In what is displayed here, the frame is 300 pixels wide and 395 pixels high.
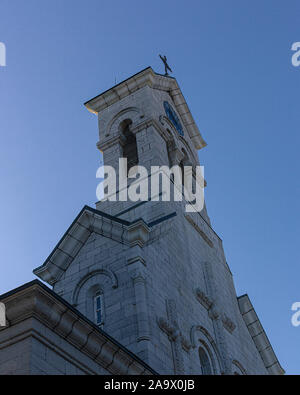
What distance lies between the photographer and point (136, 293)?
22.3 metres

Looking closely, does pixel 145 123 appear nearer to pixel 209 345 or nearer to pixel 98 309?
pixel 98 309

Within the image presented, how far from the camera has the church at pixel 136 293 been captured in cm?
1466

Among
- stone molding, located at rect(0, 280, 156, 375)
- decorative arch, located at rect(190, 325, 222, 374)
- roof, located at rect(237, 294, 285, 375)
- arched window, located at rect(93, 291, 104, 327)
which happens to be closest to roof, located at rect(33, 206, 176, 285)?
arched window, located at rect(93, 291, 104, 327)

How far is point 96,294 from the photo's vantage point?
79.2 ft

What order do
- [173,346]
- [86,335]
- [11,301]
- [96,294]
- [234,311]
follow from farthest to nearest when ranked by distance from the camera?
[234,311], [96,294], [173,346], [86,335], [11,301]

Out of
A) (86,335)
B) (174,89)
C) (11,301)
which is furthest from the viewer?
(174,89)

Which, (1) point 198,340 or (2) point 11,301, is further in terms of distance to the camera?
(1) point 198,340

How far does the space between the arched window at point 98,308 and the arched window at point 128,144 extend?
10437 mm

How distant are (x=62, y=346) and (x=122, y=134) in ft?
67.7

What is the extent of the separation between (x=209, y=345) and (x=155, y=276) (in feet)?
13.3
